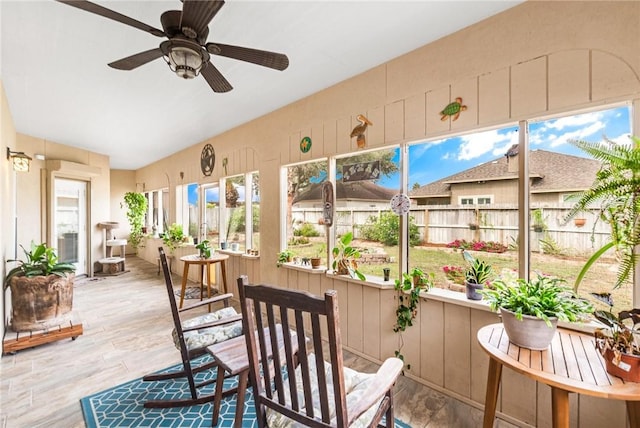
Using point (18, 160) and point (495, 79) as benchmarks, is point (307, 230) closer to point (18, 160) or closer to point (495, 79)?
point (495, 79)

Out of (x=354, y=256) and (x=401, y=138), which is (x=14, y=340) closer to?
(x=354, y=256)

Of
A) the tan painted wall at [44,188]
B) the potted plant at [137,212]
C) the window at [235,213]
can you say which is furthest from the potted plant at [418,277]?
the potted plant at [137,212]

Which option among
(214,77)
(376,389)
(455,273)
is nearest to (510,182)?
(455,273)

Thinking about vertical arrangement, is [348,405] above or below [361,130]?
below

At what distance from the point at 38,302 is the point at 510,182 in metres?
4.53

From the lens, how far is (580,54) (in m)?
1.59

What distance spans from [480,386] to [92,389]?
2.83 metres

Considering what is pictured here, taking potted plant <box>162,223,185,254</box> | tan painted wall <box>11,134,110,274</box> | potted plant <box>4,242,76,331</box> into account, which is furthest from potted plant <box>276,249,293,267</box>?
tan painted wall <box>11,134,110,274</box>

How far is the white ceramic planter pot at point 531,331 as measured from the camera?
136 cm

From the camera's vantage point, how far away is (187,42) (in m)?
1.44

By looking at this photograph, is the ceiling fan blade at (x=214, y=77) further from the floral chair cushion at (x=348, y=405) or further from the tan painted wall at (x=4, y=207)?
the tan painted wall at (x=4, y=207)

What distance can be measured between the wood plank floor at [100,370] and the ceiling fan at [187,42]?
2.30 metres

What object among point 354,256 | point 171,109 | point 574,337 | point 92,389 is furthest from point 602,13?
point 92,389

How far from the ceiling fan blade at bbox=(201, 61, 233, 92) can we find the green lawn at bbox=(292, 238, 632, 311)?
180 cm
